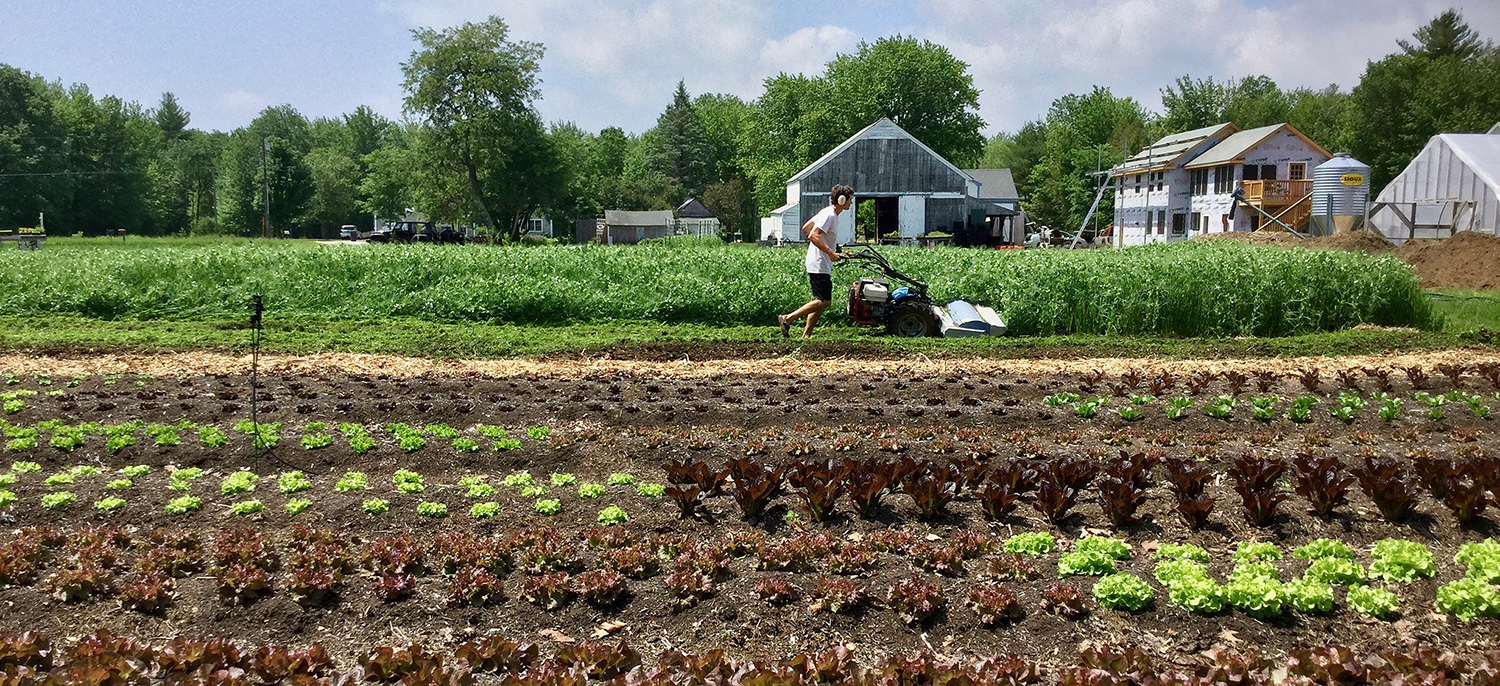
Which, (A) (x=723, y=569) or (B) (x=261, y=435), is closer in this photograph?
(A) (x=723, y=569)

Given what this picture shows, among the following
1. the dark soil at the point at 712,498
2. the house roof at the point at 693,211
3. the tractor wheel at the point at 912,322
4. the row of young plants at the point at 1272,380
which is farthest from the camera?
the house roof at the point at 693,211

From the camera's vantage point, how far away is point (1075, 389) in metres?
10.6

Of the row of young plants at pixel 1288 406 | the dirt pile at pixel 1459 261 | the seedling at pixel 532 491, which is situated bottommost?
the seedling at pixel 532 491

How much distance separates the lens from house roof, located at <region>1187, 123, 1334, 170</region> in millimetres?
50219

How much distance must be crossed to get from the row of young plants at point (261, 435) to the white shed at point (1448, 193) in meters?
32.7

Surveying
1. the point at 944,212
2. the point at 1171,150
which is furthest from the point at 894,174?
the point at 1171,150

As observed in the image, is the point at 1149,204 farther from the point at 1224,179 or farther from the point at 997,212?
the point at 997,212

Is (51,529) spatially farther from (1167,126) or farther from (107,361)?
(1167,126)

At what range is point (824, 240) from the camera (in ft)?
43.5

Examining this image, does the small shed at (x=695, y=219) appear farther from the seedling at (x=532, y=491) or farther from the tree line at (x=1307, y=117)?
the seedling at (x=532, y=491)

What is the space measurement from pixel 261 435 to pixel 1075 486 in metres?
5.97

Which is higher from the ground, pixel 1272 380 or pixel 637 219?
pixel 637 219

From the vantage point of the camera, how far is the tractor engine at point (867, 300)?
14227 millimetres

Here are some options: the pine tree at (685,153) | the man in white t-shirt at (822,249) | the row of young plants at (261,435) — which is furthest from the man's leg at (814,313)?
the pine tree at (685,153)
